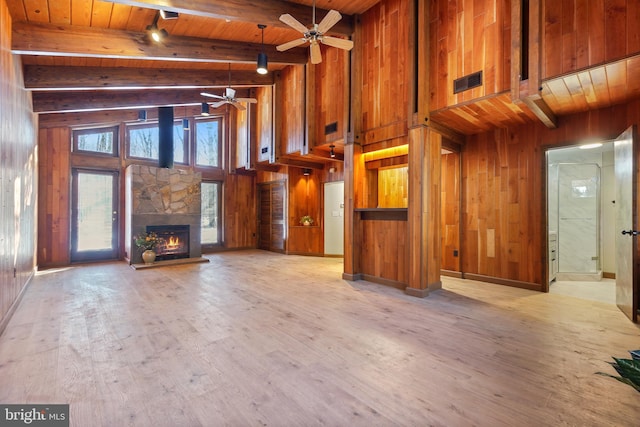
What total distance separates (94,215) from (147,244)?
1800mm

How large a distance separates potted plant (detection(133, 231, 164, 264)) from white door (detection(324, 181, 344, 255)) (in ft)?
13.8

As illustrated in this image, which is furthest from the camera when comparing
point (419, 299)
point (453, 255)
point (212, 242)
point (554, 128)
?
point (212, 242)

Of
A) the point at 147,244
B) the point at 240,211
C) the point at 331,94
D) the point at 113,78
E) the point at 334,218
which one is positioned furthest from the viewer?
the point at 240,211

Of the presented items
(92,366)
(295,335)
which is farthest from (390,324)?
(92,366)

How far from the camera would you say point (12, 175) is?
3512 mm

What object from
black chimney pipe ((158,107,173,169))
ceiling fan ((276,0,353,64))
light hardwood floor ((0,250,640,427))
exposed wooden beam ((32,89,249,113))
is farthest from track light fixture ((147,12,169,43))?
light hardwood floor ((0,250,640,427))

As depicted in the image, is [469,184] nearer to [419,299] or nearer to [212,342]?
[419,299]

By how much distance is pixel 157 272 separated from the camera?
19.5ft

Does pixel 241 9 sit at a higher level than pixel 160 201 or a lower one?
higher

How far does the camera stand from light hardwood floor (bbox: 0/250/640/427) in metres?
1.78

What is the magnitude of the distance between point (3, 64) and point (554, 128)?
6829mm

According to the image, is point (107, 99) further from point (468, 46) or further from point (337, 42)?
point (468, 46)

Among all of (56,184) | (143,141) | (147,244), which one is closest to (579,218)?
(147,244)

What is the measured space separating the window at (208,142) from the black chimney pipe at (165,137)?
1654 mm
